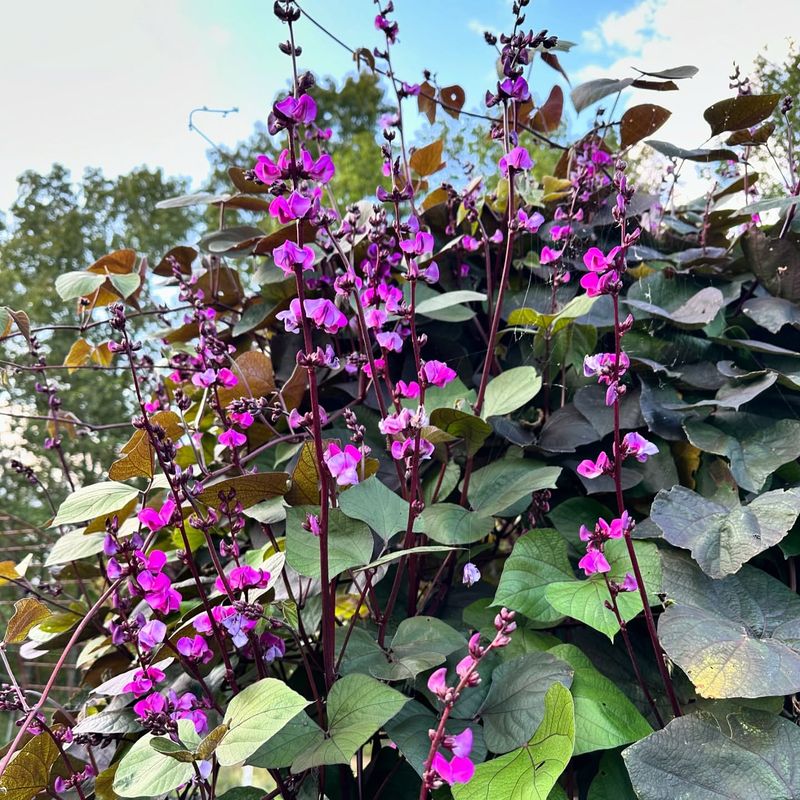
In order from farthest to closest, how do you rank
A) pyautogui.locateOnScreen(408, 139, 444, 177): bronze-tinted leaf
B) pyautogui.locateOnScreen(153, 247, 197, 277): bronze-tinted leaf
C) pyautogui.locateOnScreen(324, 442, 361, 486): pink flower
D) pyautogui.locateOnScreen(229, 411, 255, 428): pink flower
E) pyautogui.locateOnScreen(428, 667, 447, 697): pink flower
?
pyautogui.locateOnScreen(153, 247, 197, 277): bronze-tinted leaf
pyautogui.locateOnScreen(408, 139, 444, 177): bronze-tinted leaf
pyautogui.locateOnScreen(229, 411, 255, 428): pink flower
pyautogui.locateOnScreen(324, 442, 361, 486): pink flower
pyautogui.locateOnScreen(428, 667, 447, 697): pink flower

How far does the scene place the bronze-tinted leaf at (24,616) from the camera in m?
0.73

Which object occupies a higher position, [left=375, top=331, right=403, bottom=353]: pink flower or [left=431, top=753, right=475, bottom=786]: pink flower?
[left=375, top=331, right=403, bottom=353]: pink flower

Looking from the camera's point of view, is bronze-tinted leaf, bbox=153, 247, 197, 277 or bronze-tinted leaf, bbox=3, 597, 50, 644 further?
bronze-tinted leaf, bbox=153, 247, 197, 277

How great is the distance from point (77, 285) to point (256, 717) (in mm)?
793

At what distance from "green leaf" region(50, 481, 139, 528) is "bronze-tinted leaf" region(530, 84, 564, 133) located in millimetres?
1113

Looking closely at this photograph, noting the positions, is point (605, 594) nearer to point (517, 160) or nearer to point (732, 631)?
point (732, 631)

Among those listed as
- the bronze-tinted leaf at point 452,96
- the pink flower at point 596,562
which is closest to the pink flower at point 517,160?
the pink flower at point 596,562

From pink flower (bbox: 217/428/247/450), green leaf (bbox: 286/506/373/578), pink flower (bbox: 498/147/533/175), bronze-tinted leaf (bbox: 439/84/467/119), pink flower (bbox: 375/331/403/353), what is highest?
bronze-tinted leaf (bbox: 439/84/467/119)

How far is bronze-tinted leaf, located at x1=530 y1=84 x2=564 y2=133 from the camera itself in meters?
1.37

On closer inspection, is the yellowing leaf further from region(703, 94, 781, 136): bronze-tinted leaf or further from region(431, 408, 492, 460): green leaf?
region(703, 94, 781, 136): bronze-tinted leaf

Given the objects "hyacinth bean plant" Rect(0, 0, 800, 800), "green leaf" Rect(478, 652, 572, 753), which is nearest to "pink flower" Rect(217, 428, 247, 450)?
"hyacinth bean plant" Rect(0, 0, 800, 800)

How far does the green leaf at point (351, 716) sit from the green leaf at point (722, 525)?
1.12 ft

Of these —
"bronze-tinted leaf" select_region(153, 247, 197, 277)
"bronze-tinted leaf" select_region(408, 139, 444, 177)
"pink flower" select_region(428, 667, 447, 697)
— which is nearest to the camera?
"pink flower" select_region(428, 667, 447, 697)

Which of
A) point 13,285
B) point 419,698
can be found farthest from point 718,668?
point 13,285
